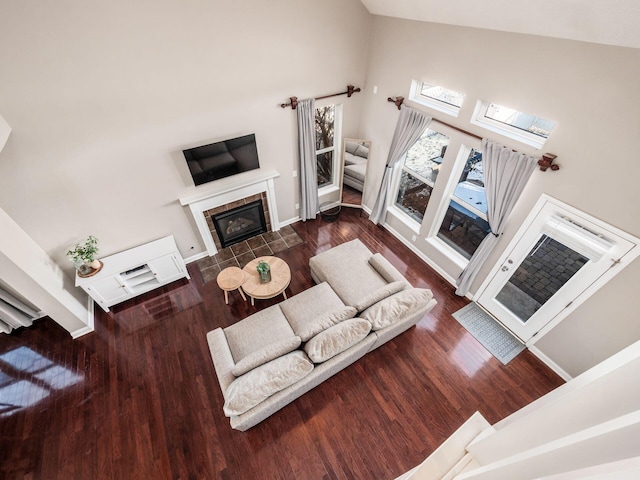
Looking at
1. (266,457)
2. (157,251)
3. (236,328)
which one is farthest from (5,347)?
(266,457)

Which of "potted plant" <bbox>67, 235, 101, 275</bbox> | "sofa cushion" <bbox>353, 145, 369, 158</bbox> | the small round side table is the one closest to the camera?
"potted plant" <bbox>67, 235, 101, 275</bbox>

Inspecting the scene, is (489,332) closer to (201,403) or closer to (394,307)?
(394,307)

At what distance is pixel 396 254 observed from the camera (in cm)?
524

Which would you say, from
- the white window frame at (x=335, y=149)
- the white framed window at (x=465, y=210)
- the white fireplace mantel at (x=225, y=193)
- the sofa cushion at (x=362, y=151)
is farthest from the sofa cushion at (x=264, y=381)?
the sofa cushion at (x=362, y=151)

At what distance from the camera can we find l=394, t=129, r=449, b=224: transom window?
14.8ft

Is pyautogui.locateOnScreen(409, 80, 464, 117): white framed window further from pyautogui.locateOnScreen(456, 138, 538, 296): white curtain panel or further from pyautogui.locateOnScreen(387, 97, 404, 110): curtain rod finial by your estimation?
pyautogui.locateOnScreen(456, 138, 538, 296): white curtain panel

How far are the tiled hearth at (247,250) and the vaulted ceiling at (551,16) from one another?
152 inches

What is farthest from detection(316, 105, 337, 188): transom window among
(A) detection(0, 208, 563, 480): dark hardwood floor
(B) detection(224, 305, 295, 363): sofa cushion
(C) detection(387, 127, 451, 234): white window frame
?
(B) detection(224, 305, 295, 363): sofa cushion

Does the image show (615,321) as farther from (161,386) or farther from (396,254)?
(161,386)

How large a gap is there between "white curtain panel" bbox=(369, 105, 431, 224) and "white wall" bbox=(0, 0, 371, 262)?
1231mm

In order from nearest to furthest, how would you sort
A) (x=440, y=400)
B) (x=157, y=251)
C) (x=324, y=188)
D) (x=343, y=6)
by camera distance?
(x=440, y=400)
(x=343, y=6)
(x=157, y=251)
(x=324, y=188)

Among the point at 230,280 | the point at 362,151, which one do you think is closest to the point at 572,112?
the point at 362,151

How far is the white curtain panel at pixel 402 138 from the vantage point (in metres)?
4.22

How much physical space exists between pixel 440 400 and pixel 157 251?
4.33 m
